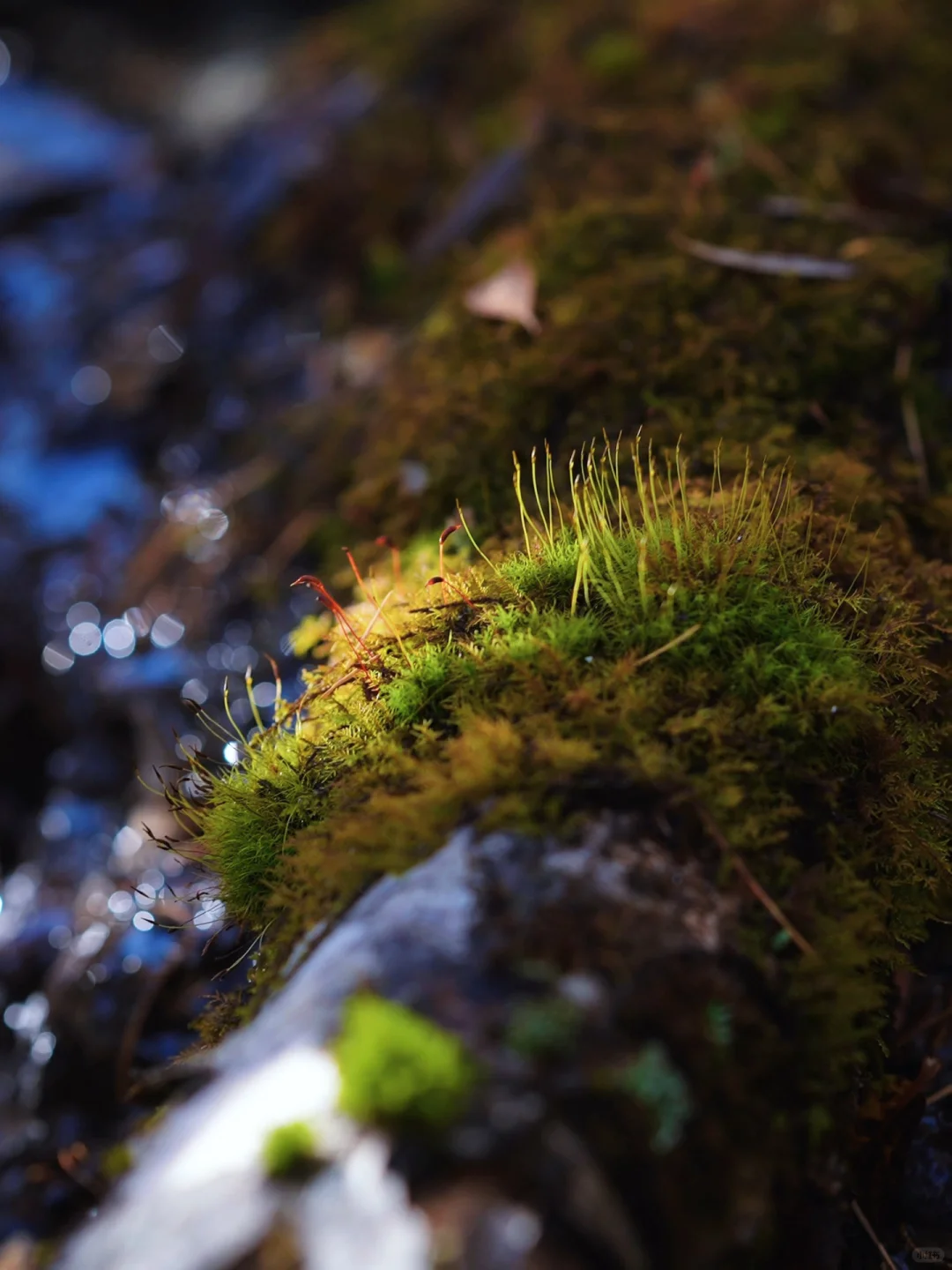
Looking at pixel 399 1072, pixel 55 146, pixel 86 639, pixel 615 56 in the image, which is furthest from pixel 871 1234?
pixel 55 146

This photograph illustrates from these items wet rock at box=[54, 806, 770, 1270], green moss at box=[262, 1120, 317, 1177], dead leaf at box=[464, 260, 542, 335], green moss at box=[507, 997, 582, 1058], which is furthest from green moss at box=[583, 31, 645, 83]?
green moss at box=[262, 1120, 317, 1177]

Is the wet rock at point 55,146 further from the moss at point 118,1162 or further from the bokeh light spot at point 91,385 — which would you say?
the moss at point 118,1162

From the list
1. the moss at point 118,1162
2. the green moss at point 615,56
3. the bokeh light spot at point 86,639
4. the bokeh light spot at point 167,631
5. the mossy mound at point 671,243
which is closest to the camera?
the moss at point 118,1162

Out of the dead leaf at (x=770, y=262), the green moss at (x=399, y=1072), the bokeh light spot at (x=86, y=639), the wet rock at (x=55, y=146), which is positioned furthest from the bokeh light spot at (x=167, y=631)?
the wet rock at (x=55, y=146)

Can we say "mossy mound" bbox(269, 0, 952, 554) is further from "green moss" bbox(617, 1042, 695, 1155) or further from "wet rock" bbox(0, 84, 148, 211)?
"wet rock" bbox(0, 84, 148, 211)

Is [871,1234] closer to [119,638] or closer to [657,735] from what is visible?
[657,735]

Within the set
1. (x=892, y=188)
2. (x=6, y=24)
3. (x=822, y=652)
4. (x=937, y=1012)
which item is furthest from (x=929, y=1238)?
(x=6, y=24)
